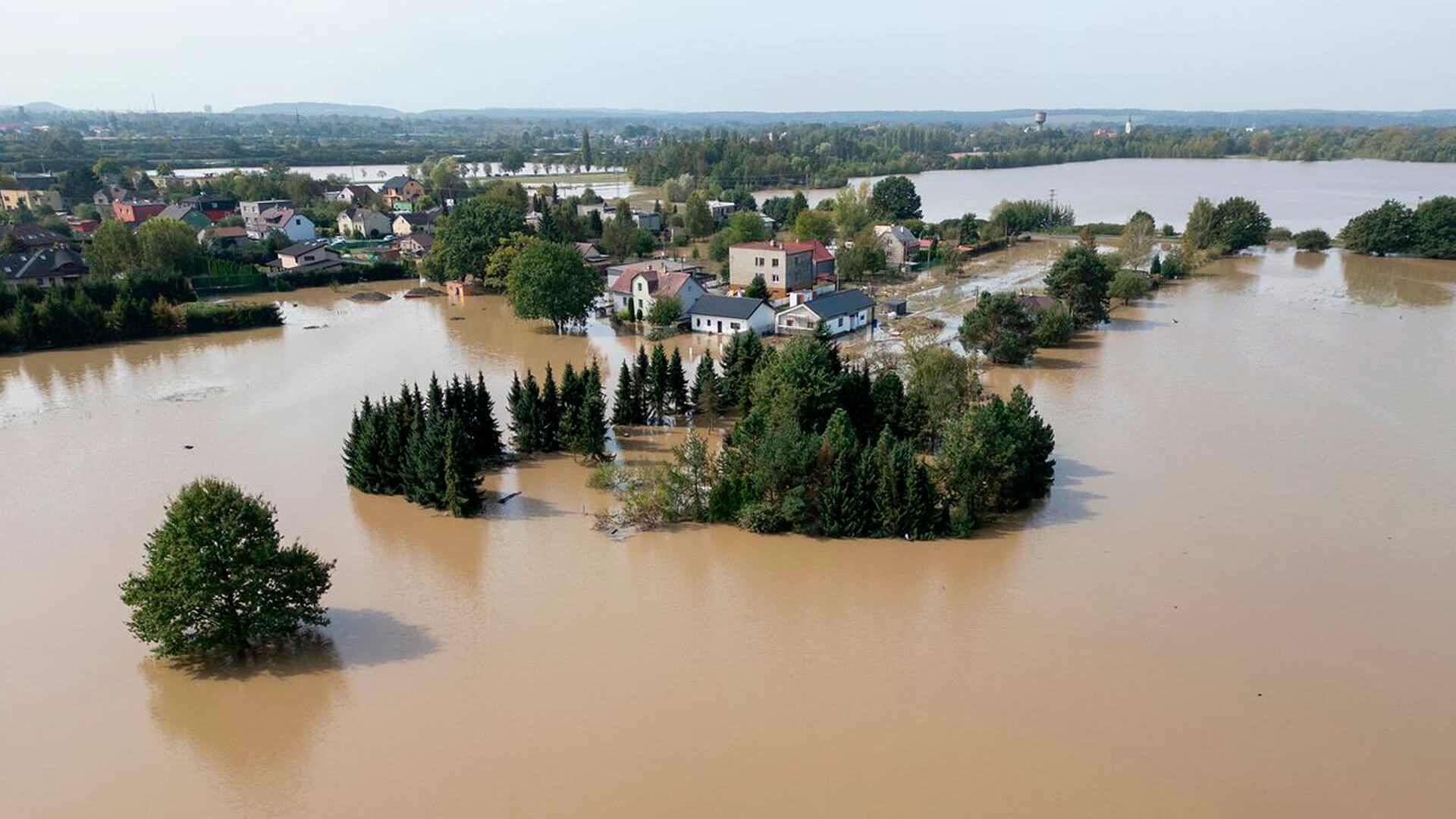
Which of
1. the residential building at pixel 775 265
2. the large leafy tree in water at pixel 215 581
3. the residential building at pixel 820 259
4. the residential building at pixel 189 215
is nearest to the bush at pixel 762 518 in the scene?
the large leafy tree in water at pixel 215 581

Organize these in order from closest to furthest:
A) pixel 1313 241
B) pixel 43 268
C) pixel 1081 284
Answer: pixel 1081 284 → pixel 43 268 → pixel 1313 241

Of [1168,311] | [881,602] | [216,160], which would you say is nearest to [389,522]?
[881,602]

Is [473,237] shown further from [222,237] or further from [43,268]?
[222,237]

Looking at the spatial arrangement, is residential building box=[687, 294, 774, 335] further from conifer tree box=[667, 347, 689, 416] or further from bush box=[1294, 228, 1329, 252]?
bush box=[1294, 228, 1329, 252]

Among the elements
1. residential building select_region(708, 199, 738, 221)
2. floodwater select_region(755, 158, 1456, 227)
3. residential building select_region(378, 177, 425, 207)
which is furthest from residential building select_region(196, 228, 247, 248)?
floodwater select_region(755, 158, 1456, 227)

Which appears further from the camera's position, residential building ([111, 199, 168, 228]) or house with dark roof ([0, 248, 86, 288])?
residential building ([111, 199, 168, 228])

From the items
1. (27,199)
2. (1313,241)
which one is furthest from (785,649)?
(27,199)
